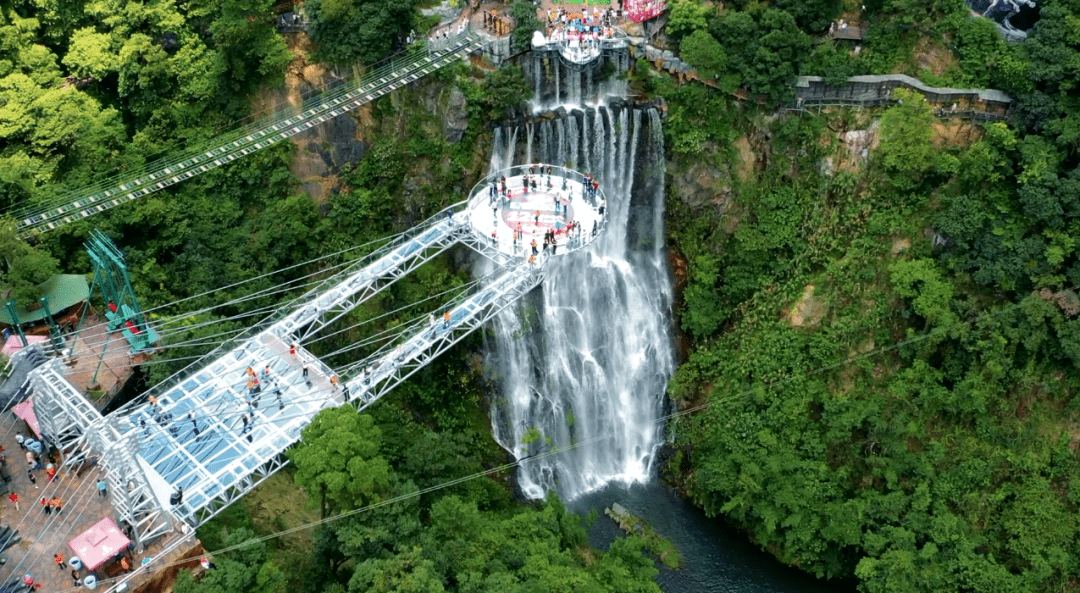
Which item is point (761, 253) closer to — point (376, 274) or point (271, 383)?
point (376, 274)

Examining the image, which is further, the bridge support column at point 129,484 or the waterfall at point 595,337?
the waterfall at point 595,337

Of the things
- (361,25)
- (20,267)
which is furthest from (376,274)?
(20,267)

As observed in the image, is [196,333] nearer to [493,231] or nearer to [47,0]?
[493,231]

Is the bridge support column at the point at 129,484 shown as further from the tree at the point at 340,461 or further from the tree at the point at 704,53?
the tree at the point at 704,53

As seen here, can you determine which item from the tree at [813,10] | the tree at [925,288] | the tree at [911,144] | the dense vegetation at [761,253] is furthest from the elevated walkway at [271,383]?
the tree at [925,288]

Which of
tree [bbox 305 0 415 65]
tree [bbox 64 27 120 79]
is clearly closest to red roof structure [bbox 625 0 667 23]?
tree [bbox 305 0 415 65]

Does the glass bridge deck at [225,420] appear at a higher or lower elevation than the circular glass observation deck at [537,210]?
lower

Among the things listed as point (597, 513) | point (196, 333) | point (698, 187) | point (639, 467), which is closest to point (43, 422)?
point (196, 333)
